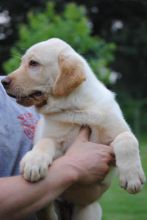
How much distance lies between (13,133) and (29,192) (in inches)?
19.6

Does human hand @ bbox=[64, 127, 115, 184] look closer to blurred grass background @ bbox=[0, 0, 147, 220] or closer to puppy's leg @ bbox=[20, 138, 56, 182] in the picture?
puppy's leg @ bbox=[20, 138, 56, 182]

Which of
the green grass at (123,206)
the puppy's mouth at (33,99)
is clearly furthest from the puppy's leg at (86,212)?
the green grass at (123,206)

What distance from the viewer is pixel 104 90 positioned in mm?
3578

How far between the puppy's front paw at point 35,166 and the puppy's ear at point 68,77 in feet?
1.40

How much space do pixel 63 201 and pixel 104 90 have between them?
0.64 m

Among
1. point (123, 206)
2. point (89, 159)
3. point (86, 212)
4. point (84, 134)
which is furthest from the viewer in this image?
point (123, 206)

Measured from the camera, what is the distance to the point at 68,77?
339 centimetres

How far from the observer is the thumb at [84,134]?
3.28 meters

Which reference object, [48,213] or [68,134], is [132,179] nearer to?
[68,134]

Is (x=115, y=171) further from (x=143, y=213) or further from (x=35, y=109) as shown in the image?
(x=143, y=213)

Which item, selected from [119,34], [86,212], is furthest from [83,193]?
[119,34]

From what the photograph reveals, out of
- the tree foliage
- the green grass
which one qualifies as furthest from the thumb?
the tree foliage

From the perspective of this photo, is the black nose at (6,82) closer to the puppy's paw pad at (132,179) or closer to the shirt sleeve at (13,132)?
the shirt sleeve at (13,132)

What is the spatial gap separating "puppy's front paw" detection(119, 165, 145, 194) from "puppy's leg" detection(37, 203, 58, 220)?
50 centimetres
